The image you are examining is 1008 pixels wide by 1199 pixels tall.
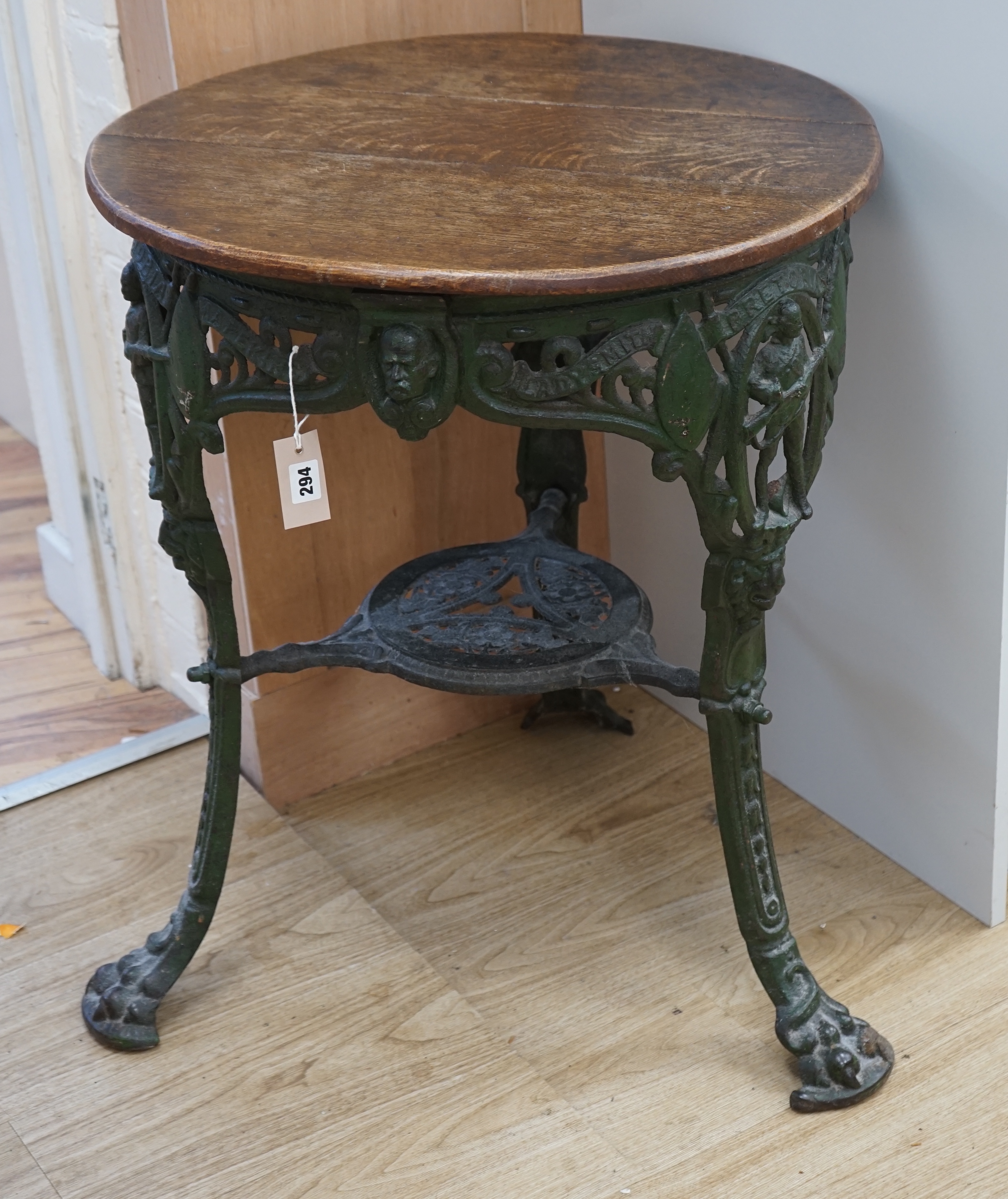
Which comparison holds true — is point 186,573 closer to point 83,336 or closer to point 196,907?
point 196,907

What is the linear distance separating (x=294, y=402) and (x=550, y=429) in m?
0.31

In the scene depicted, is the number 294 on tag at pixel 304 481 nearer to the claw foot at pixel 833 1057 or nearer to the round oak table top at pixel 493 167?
the round oak table top at pixel 493 167

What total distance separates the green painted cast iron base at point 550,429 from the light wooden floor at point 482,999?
2.8 inches

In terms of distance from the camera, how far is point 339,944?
173cm

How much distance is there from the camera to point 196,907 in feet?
5.35

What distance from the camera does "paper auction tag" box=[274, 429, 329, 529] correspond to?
132 cm

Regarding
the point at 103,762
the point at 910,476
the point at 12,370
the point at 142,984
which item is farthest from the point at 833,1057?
the point at 12,370

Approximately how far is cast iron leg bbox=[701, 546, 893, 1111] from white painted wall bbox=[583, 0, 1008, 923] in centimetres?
30

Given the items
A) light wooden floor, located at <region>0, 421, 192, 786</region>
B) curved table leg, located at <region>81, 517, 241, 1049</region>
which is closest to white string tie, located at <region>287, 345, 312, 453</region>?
curved table leg, located at <region>81, 517, 241, 1049</region>

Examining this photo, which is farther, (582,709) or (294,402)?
(582,709)

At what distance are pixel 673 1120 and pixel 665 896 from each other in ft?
1.15

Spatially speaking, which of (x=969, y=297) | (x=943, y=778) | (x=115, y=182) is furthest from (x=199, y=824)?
(x=969, y=297)

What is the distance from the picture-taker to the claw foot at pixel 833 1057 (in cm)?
149

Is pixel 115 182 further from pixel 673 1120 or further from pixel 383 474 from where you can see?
pixel 673 1120
